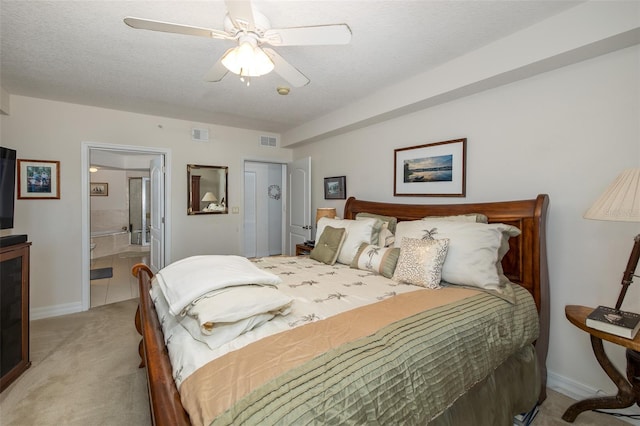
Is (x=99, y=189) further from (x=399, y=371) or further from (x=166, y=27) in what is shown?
(x=399, y=371)

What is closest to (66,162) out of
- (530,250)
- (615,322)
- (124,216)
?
(530,250)

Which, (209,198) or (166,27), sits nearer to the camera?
(166,27)

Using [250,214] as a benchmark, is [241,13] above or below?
above

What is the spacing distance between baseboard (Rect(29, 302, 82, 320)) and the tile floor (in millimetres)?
187

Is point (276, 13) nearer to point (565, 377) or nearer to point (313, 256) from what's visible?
point (313, 256)

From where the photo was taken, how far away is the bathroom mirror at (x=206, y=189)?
421cm

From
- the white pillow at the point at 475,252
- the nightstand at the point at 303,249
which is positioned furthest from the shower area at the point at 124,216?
the white pillow at the point at 475,252

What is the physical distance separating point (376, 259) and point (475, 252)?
0.73 metres

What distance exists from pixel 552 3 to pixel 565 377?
252cm

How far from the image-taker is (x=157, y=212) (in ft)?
14.0

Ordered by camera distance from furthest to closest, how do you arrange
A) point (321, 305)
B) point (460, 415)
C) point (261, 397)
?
point (321, 305)
point (460, 415)
point (261, 397)

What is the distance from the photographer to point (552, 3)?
5.60ft

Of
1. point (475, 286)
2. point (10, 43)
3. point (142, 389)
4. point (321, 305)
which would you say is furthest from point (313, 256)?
point (10, 43)

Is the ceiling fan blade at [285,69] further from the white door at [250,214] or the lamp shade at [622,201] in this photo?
the white door at [250,214]
